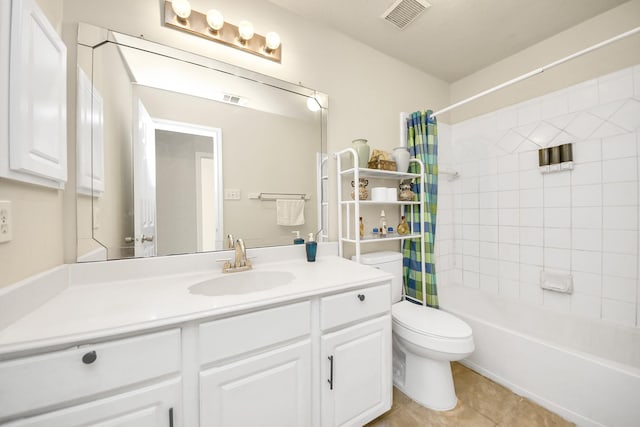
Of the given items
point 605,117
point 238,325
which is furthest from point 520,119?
point 238,325

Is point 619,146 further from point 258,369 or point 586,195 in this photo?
point 258,369

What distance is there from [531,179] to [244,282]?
2331 mm

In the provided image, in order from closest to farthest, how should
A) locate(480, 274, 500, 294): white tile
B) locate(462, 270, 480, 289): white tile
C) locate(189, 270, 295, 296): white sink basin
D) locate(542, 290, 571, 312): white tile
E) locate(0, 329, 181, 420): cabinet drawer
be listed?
locate(0, 329, 181, 420): cabinet drawer, locate(189, 270, 295, 296): white sink basin, locate(542, 290, 571, 312): white tile, locate(480, 274, 500, 294): white tile, locate(462, 270, 480, 289): white tile

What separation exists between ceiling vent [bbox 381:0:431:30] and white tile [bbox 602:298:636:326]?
7.52 feet

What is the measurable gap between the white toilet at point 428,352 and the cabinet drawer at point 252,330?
75 centimetres

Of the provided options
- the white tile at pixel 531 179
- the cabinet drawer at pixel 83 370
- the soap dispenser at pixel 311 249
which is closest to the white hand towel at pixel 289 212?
the soap dispenser at pixel 311 249

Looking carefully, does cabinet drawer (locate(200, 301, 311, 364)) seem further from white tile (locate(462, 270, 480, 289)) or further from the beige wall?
the beige wall

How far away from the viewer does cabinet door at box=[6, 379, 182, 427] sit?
584 millimetres

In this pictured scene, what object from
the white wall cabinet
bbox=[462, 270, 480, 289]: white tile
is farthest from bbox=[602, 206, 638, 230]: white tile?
the white wall cabinet

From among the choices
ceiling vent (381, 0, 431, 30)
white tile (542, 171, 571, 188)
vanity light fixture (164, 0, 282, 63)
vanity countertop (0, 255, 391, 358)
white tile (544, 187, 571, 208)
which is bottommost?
vanity countertop (0, 255, 391, 358)

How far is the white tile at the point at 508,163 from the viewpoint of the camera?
200 centimetres

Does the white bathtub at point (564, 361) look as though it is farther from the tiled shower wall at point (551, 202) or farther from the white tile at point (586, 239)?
the white tile at point (586, 239)

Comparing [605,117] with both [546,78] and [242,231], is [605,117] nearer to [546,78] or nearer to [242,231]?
[546,78]

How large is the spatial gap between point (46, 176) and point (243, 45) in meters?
1.12
